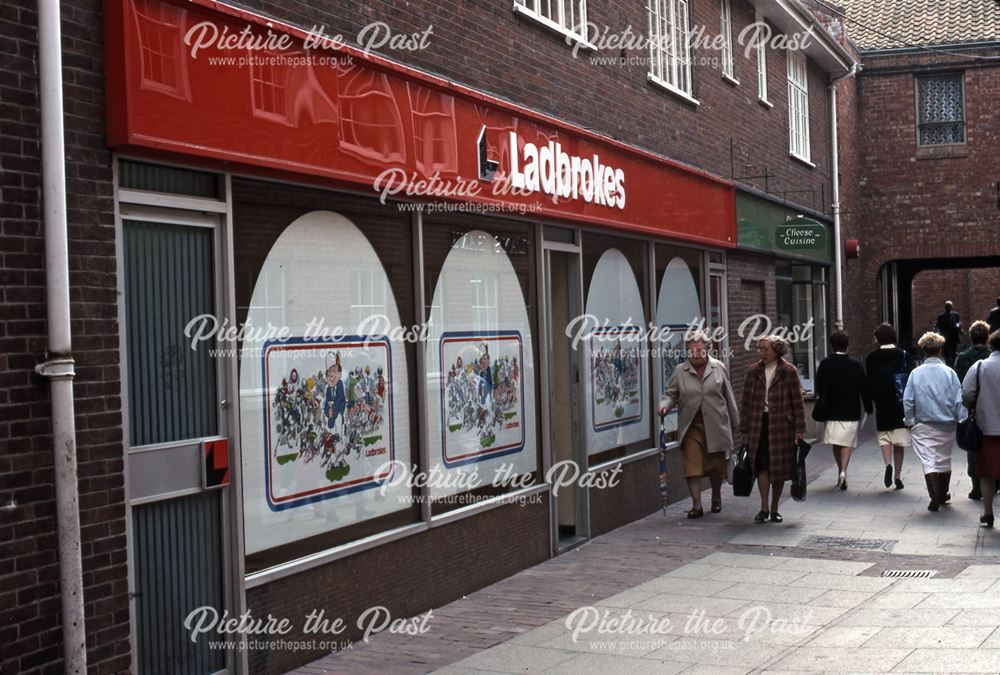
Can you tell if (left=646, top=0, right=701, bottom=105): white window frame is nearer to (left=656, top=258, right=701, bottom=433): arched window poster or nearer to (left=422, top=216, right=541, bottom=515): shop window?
(left=656, top=258, right=701, bottom=433): arched window poster

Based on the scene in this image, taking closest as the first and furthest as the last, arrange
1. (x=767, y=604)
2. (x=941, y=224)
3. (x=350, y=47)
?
(x=350, y=47) → (x=767, y=604) → (x=941, y=224)

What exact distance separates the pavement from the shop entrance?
35 cm

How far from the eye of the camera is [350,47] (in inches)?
289

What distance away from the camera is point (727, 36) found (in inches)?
633

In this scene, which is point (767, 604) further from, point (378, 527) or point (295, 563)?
point (295, 563)

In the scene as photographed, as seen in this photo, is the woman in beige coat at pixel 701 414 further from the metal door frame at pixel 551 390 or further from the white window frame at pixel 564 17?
the white window frame at pixel 564 17

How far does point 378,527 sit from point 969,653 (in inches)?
136

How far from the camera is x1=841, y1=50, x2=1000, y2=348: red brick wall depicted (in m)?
25.3

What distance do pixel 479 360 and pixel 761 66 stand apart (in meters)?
10.3

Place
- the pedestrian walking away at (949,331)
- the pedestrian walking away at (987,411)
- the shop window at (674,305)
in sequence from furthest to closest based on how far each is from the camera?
the pedestrian walking away at (949,331) < the shop window at (674,305) < the pedestrian walking away at (987,411)

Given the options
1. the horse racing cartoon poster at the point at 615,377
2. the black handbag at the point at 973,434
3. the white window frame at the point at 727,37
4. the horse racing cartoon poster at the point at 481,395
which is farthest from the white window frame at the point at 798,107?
the horse racing cartoon poster at the point at 481,395

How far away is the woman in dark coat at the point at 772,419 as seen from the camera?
1155cm

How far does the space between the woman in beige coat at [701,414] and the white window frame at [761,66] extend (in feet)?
22.1

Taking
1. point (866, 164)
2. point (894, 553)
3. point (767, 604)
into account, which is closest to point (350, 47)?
point (767, 604)
